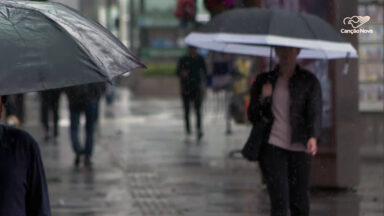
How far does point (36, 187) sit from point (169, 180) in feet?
28.6

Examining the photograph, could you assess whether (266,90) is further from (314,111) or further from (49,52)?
(49,52)

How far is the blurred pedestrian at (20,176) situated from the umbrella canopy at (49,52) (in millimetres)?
347

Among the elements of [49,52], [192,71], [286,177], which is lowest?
[192,71]

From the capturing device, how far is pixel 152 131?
21.0 m

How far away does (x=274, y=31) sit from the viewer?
7578 mm

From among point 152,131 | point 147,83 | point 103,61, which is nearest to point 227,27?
point 103,61

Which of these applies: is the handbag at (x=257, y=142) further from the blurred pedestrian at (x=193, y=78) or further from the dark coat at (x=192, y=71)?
the dark coat at (x=192, y=71)

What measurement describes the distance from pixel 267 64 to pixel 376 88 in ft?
11.1

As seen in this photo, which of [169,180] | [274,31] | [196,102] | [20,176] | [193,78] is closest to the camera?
[20,176]

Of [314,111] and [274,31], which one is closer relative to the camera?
[314,111]

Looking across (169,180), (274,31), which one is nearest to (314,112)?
(274,31)

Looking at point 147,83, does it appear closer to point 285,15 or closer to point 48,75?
point 285,15

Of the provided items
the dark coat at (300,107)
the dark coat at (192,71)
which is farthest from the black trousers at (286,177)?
the dark coat at (192,71)

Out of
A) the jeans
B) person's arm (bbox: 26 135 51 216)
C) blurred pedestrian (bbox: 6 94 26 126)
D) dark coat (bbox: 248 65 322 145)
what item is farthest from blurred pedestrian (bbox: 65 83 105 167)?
person's arm (bbox: 26 135 51 216)
